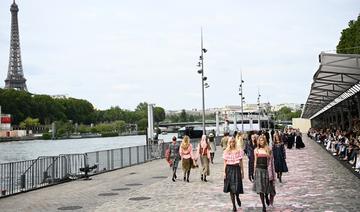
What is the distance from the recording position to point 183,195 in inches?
545

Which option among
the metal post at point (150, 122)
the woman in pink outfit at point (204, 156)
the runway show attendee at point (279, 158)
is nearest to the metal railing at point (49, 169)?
the woman in pink outfit at point (204, 156)

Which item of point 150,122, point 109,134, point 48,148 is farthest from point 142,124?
point 150,122

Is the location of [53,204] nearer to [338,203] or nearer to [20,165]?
[20,165]

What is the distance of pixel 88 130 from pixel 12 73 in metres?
39.9

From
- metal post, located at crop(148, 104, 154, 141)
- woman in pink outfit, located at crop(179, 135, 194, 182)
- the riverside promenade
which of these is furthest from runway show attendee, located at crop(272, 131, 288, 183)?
metal post, located at crop(148, 104, 154, 141)

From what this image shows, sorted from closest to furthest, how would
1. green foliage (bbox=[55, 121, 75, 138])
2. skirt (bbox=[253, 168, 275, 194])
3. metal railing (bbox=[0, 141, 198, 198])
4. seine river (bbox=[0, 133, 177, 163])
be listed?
1. skirt (bbox=[253, 168, 275, 194])
2. metal railing (bbox=[0, 141, 198, 198])
3. seine river (bbox=[0, 133, 177, 163])
4. green foliage (bbox=[55, 121, 75, 138])

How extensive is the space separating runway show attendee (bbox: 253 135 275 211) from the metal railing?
29.3ft

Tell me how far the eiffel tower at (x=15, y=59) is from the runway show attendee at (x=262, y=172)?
6612 inches

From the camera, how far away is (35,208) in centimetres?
1246

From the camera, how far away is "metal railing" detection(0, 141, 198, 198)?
16.8m

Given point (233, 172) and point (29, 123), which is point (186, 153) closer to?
point (233, 172)

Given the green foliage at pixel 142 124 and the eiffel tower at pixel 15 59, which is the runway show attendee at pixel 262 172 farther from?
the eiffel tower at pixel 15 59

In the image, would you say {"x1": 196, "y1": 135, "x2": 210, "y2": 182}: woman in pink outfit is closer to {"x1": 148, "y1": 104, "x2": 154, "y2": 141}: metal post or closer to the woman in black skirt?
the woman in black skirt

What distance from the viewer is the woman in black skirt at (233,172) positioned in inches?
418
